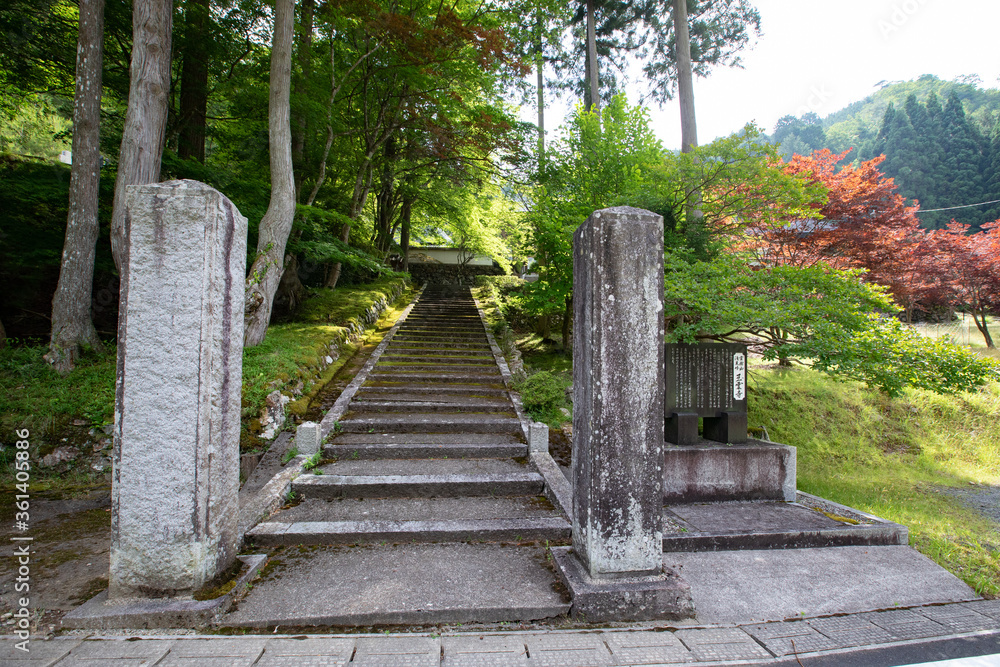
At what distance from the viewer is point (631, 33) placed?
1252 cm

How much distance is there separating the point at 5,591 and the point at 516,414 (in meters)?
4.98

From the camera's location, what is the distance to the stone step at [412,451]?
507cm

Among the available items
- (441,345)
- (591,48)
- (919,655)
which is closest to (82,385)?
(441,345)

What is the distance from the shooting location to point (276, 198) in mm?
7543

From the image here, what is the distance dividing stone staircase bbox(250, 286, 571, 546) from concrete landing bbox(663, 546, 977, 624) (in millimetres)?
1163

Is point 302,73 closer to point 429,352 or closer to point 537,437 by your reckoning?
point 429,352

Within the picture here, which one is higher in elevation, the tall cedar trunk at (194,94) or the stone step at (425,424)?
the tall cedar trunk at (194,94)

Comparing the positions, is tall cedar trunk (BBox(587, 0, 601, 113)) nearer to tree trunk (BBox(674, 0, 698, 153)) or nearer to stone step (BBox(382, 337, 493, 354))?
tree trunk (BBox(674, 0, 698, 153))

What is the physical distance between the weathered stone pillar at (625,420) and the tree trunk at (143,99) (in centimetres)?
695

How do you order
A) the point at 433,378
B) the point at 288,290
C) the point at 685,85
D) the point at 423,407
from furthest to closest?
the point at 288,290
the point at 685,85
the point at 433,378
the point at 423,407

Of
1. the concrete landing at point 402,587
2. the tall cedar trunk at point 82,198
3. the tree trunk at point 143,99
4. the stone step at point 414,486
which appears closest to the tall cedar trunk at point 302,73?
the tree trunk at point 143,99

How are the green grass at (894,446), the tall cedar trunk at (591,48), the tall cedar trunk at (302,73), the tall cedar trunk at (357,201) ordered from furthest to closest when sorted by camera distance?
the tall cedar trunk at (591,48), the tall cedar trunk at (357,201), the tall cedar trunk at (302,73), the green grass at (894,446)

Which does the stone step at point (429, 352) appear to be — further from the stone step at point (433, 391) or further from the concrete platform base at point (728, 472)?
the concrete platform base at point (728, 472)

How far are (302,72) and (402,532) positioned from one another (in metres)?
10.0
